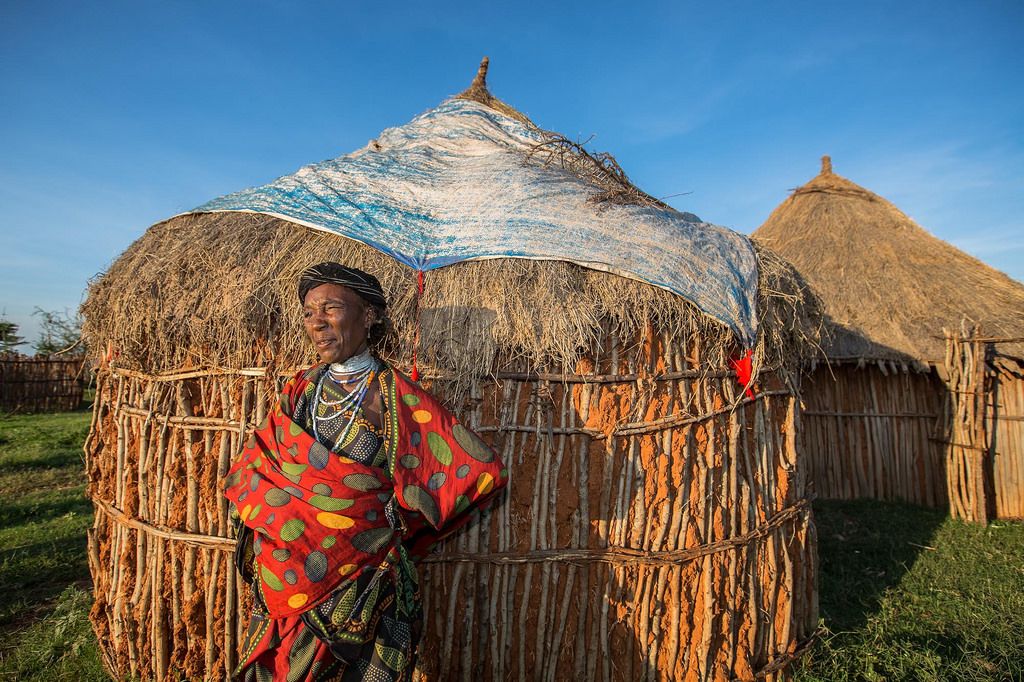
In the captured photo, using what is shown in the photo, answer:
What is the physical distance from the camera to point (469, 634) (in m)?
3.03

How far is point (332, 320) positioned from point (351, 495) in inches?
28.3

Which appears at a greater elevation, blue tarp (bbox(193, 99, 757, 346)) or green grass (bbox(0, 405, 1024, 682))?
blue tarp (bbox(193, 99, 757, 346))

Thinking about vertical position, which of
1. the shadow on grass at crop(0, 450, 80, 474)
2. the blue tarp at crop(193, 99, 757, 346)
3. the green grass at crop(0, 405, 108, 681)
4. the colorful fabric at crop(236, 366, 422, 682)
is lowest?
the green grass at crop(0, 405, 108, 681)

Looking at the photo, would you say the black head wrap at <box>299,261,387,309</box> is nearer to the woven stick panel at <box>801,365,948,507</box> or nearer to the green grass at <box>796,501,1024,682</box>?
the green grass at <box>796,501,1024,682</box>

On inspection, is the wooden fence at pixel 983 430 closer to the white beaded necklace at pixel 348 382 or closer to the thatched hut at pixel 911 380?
the thatched hut at pixel 911 380

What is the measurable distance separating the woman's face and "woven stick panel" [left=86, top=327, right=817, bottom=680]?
752 mm

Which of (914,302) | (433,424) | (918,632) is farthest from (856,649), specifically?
(914,302)

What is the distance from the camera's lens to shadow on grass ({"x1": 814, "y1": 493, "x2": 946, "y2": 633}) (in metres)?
4.45

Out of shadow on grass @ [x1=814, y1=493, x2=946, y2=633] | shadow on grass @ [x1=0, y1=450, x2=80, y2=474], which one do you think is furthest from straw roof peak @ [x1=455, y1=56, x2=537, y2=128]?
shadow on grass @ [x1=0, y1=450, x2=80, y2=474]

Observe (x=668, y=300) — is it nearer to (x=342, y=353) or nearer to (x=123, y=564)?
(x=342, y=353)

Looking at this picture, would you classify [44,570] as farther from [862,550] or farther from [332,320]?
[862,550]

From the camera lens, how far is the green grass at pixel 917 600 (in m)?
3.50

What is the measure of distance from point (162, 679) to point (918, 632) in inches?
189

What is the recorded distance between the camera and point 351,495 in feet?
7.34
